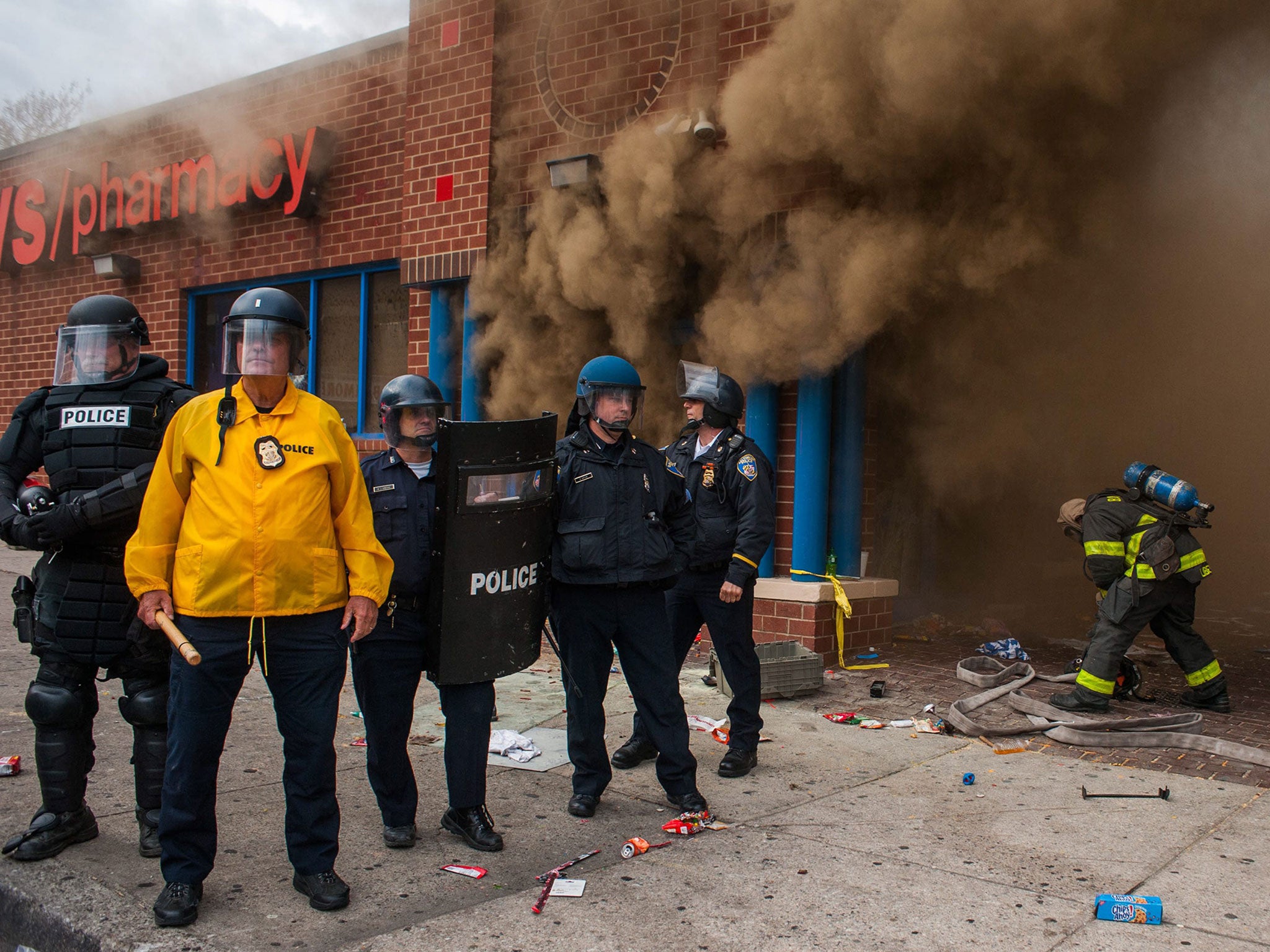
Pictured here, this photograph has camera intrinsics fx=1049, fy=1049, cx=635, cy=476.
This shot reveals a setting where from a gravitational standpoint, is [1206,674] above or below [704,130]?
below

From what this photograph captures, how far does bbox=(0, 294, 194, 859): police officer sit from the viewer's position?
3531 mm

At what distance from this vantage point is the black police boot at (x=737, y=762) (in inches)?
183

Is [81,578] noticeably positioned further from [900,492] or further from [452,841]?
[900,492]

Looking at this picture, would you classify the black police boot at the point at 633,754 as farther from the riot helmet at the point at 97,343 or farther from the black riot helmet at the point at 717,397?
the riot helmet at the point at 97,343

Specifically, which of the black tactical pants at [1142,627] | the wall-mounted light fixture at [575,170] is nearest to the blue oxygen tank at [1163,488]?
the black tactical pants at [1142,627]

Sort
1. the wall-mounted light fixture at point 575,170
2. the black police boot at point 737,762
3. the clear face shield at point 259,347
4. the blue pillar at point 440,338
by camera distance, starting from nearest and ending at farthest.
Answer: the clear face shield at point 259,347 < the black police boot at point 737,762 < the wall-mounted light fixture at point 575,170 < the blue pillar at point 440,338

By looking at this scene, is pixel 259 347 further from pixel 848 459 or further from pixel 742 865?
pixel 848 459

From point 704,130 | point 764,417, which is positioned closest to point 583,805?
point 764,417

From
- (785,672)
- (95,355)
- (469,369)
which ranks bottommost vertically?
(785,672)

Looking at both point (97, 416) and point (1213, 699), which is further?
point (1213, 699)

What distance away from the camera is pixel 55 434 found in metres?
3.67

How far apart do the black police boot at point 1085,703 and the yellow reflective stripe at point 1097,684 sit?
0.02 metres

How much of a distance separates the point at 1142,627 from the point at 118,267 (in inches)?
410

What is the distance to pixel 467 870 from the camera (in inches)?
139
